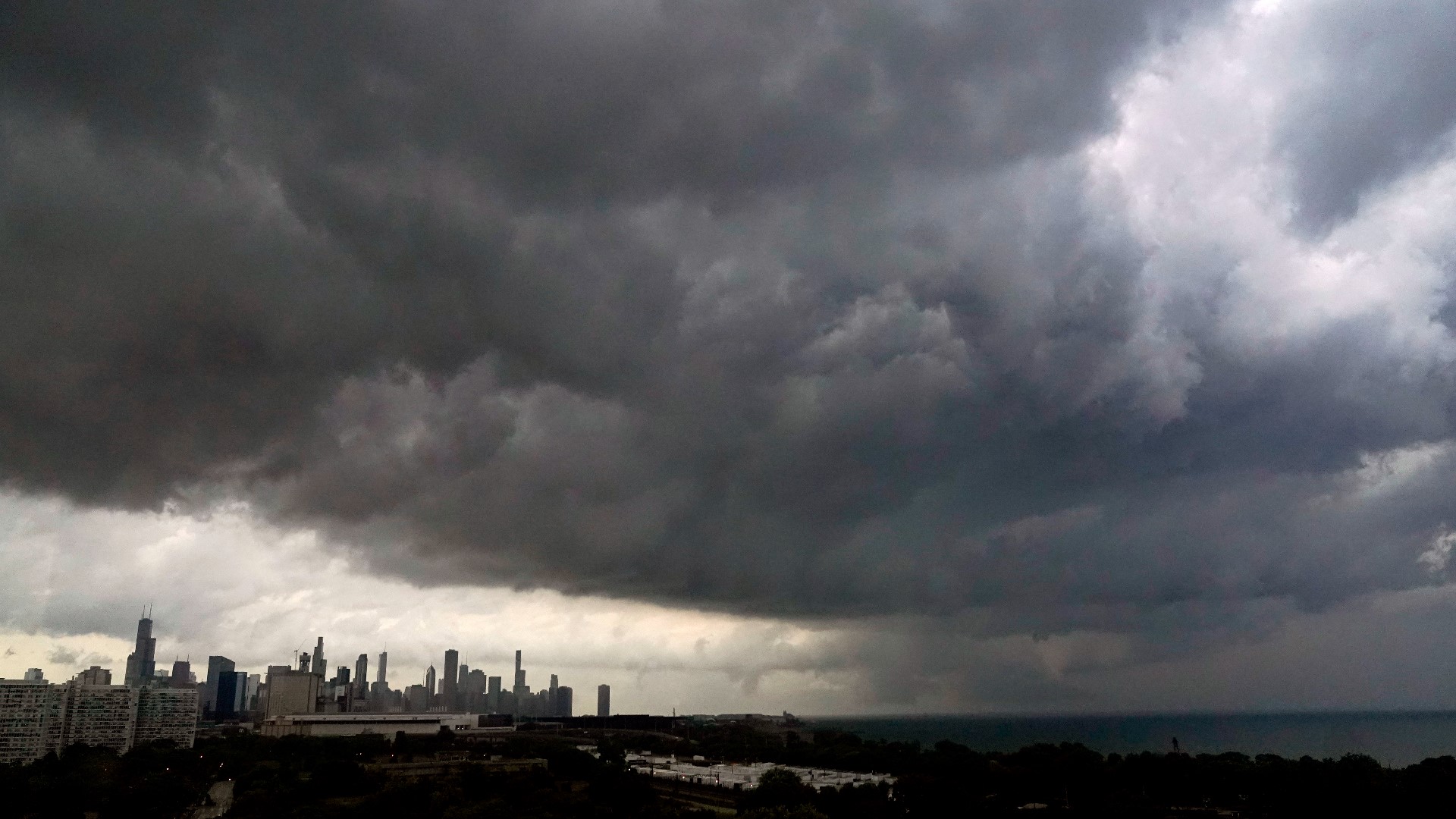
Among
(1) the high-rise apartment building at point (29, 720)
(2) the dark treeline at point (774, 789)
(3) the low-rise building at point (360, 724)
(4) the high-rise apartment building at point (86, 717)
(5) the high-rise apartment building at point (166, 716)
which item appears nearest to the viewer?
(2) the dark treeline at point (774, 789)

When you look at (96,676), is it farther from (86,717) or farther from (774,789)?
(774,789)

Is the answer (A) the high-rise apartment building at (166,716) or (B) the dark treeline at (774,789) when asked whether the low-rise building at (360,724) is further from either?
(B) the dark treeline at (774,789)

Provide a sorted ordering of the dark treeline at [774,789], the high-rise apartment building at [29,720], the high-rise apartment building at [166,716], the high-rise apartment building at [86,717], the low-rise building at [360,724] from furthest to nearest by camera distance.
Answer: the low-rise building at [360,724], the high-rise apartment building at [166,716], the high-rise apartment building at [86,717], the high-rise apartment building at [29,720], the dark treeline at [774,789]

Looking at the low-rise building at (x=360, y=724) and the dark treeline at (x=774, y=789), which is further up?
the dark treeline at (x=774, y=789)

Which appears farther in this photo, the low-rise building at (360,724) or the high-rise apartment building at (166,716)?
the low-rise building at (360,724)

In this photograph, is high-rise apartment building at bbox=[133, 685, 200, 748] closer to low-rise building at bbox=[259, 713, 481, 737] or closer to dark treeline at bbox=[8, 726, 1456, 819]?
low-rise building at bbox=[259, 713, 481, 737]

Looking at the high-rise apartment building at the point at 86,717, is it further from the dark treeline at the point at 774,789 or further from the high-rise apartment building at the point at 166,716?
the dark treeline at the point at 774,789

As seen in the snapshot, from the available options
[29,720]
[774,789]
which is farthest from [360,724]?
[774,789]

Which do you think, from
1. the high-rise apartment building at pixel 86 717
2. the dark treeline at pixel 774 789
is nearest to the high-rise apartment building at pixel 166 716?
the high-rise apartment building at pixel 86 717
